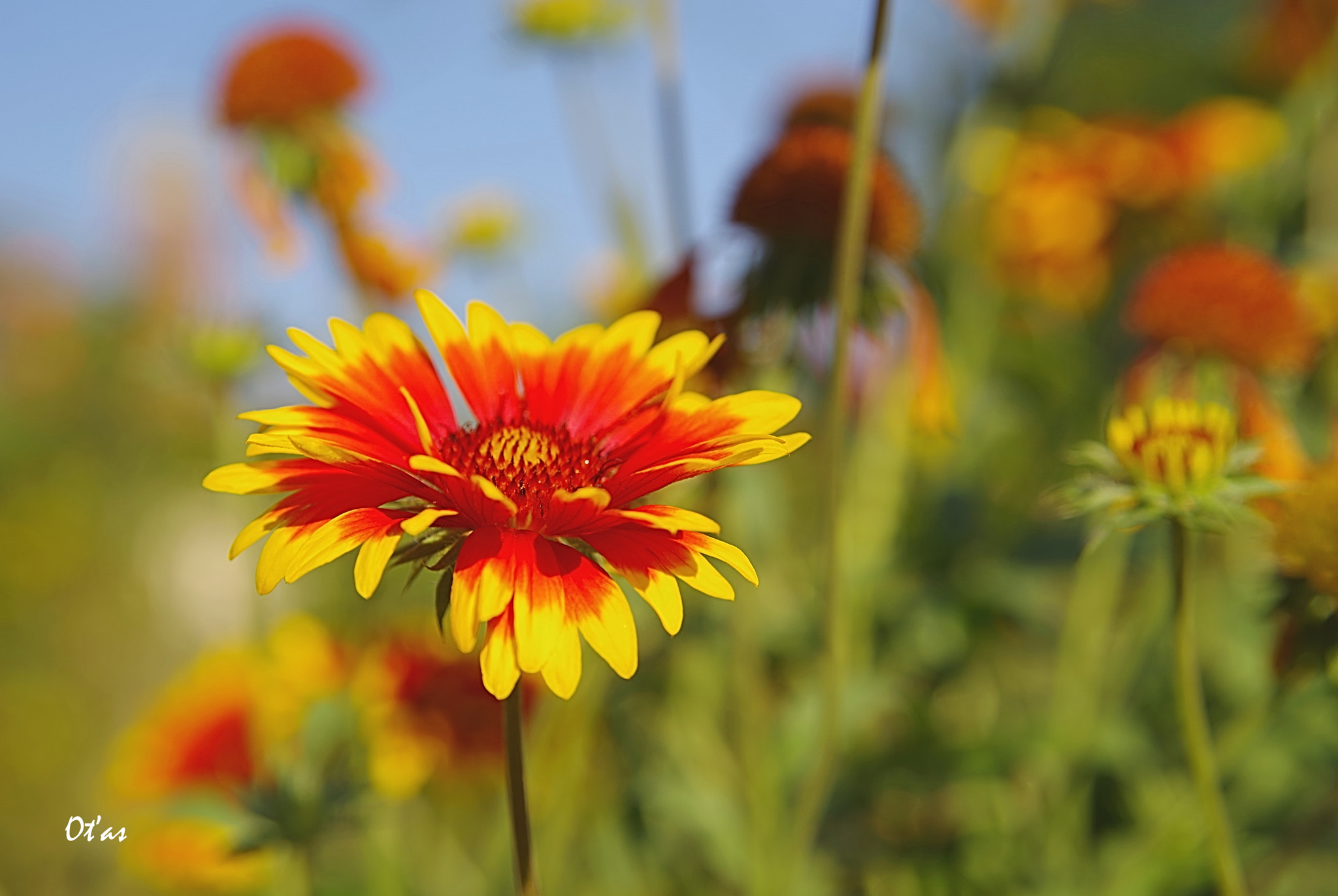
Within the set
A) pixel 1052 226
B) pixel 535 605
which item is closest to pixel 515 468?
pixel 535 605

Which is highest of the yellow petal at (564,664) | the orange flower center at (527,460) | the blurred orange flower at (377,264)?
the blurred orange flower at (377,264)

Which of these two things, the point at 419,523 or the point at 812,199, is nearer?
the point at 419,523

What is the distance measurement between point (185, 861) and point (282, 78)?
4.05 ft

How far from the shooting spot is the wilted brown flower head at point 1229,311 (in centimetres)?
125

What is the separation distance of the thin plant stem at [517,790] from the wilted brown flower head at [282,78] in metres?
1.48

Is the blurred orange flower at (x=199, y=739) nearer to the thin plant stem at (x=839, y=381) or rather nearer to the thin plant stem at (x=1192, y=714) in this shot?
the thin plant stem at (x=839, y=381)

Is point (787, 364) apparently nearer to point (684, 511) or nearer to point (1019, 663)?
point (684, 511)

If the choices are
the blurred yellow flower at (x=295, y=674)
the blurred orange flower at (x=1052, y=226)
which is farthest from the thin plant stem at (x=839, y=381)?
the blurred orange flower at (x=1052, y=226)

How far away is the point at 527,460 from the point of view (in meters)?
0.73

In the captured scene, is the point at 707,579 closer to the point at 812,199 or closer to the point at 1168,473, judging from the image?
the point at 1168,473

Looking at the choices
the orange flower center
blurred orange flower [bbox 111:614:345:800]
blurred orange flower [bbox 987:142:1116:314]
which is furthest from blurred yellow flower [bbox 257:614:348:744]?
blurred orange flower [bbox 987:142:1116:314]

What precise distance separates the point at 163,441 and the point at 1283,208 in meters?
4.21

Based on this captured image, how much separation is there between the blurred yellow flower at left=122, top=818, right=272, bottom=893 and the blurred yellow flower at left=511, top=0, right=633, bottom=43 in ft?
5.10

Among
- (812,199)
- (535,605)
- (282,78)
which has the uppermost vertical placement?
(282,78)
